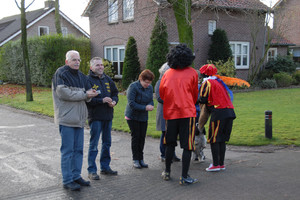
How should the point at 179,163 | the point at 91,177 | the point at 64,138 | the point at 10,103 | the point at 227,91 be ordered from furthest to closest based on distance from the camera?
1. the point at 10,103
2. the point at 179,163
3. the point at 227,91
4. the point at 91,177
5. the point at 64,138

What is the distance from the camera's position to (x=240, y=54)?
79.7ft

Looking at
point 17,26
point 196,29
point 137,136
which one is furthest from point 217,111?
point 17,26

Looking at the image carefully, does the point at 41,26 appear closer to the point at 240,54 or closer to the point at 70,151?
the point at 240,54

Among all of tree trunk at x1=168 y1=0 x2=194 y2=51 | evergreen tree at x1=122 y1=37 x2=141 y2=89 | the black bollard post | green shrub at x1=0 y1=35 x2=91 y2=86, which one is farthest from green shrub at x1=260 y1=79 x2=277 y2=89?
the black bollard post

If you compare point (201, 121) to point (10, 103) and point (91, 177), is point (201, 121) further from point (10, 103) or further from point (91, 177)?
point (10, 103)

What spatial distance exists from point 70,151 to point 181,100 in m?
1.78

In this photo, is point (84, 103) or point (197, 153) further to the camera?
point (197, 153)

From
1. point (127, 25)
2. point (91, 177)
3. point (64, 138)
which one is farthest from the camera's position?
point (127, 25)

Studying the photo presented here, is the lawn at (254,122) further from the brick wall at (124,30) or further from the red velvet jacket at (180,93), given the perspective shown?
the brick wall at (124,30)

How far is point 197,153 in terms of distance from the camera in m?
6.25

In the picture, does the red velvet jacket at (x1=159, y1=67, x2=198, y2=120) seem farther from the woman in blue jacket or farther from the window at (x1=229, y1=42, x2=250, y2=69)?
the window at (x1=229, y1=42, x2=250, y2=69)

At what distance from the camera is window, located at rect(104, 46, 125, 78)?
A: 23.6 metres

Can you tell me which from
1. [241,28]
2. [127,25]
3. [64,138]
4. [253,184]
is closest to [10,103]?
[127,25]

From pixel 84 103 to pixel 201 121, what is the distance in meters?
2.25
